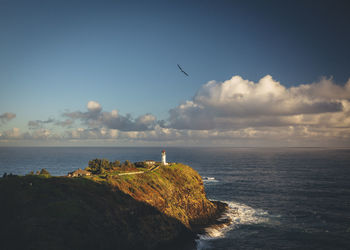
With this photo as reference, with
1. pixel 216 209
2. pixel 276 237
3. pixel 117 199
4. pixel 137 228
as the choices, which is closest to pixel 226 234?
pixel 276 237

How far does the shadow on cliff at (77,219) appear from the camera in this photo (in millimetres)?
29156

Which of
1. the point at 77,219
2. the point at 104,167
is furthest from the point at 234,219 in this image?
the point at 77,219

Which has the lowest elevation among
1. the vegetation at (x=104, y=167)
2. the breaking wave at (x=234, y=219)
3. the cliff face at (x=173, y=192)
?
the breaking wave at (x=234, y=219)

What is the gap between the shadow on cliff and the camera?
95.7 feet

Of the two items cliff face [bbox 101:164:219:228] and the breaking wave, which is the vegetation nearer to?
Result: cliff face [bbox 101:164:219:228]

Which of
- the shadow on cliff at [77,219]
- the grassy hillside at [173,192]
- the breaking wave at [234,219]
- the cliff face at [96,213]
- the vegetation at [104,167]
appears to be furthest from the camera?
the vegetation at [104,167]

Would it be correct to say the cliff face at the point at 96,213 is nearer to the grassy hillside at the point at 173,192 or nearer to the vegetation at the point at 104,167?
the grassy hillside at the point at 173,192

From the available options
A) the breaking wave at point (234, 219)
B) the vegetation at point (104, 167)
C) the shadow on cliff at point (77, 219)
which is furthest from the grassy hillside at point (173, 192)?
the vegetation at point (104, 167)

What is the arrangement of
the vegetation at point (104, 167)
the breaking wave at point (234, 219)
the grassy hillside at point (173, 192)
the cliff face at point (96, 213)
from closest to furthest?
the cliff face at point (96, 213) < the breaking wave at point (234, 219) < the grassy hillside at point (173, 192) < the vegetation at point (104, 167)

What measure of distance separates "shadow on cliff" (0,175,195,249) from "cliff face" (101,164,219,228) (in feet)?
7.82

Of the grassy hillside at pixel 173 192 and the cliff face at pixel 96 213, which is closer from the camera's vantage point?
the cliff face at pixel 96 213

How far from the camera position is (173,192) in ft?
183

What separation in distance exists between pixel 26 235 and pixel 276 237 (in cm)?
4514

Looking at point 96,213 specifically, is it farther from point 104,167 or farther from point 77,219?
point 104,167
